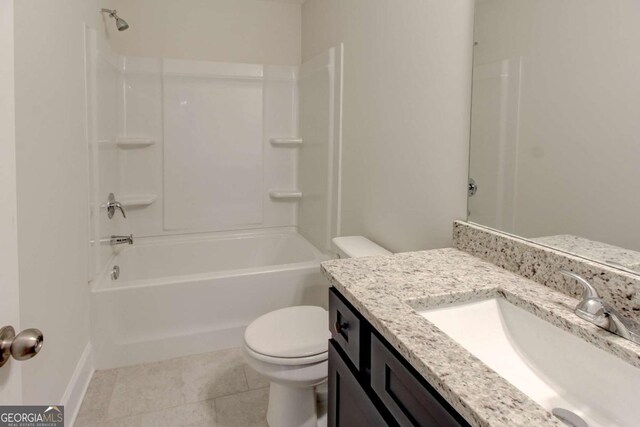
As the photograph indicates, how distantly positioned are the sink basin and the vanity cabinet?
0.18 meters

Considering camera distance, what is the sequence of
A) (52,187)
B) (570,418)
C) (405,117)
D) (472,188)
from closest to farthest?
(570,418), (472,188), (52,187), (405,117)

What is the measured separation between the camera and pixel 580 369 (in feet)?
2.55

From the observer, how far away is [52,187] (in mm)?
1508

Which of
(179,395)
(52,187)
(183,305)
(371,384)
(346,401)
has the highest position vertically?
(52,187)

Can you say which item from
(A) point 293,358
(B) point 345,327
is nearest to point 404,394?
(B) point 345,327

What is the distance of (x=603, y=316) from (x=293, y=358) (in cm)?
106

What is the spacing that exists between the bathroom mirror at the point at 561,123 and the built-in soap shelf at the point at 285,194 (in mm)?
2038

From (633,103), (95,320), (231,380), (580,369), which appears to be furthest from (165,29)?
(580,369)

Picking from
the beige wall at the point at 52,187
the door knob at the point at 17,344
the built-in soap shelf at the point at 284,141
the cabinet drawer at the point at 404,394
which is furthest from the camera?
the built-in soap shelf at the point at 284,141

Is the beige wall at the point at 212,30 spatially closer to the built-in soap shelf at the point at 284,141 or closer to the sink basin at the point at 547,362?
the built-in soap shelf at the point at 284,141

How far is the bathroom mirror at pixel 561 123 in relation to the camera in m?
0.86

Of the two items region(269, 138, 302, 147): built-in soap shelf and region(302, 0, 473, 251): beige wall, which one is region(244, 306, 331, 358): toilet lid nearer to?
region(302, 0, 473, 251): beige wall

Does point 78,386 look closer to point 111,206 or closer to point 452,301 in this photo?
point 111,206

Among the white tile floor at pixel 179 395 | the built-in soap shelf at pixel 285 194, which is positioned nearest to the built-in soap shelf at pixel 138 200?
the built-in soap shelf at pixel 285 194
